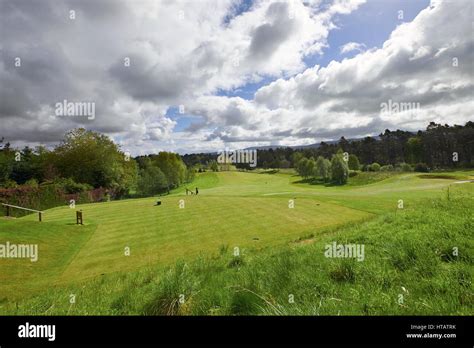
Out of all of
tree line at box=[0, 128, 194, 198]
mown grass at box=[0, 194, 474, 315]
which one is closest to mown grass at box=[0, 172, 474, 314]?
mown grass at box=[0, 194, 474, 315]

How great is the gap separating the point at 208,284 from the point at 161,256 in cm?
896

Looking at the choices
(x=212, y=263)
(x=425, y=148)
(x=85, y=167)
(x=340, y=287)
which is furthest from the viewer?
(x=425, y=148)

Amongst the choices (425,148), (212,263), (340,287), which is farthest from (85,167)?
(425,148)
